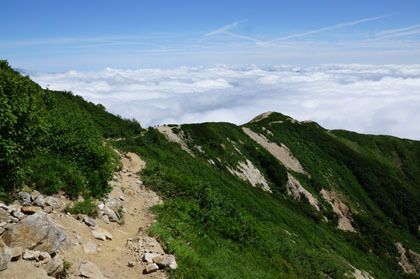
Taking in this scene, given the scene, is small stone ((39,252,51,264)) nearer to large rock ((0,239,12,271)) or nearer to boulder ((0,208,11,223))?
large rock ((0,239,12,271))

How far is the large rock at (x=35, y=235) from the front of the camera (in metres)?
7.02

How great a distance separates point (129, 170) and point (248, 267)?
12.0 m

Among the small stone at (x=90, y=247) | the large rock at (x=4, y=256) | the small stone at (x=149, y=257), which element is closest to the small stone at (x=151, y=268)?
the small stone at (x=149, y=257)

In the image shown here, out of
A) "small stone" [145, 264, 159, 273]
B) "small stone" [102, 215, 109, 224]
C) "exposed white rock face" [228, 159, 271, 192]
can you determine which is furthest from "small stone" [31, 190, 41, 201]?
"exposed white rock face" [228, 159, 271, 192]

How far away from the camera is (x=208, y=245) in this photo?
12.6m

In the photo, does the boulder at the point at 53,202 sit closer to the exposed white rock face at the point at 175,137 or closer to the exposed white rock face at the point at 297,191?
the exposed white rock face at the point at 175,137

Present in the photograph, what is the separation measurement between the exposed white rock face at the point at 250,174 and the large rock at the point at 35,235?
38717 millimetres

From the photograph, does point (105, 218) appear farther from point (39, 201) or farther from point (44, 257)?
point (44, 257)

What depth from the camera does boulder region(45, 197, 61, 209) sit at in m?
10.2

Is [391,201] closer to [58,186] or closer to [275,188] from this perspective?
[275,188]

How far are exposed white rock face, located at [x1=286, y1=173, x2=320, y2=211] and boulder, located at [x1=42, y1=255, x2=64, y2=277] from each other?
49175 millimetres

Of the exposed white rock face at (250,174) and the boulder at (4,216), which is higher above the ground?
the boulder at (4,216)

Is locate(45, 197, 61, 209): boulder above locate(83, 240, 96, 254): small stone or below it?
above

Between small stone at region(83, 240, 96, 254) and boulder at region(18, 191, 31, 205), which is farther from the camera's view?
boulder at region(18, 191, 31, 205)
